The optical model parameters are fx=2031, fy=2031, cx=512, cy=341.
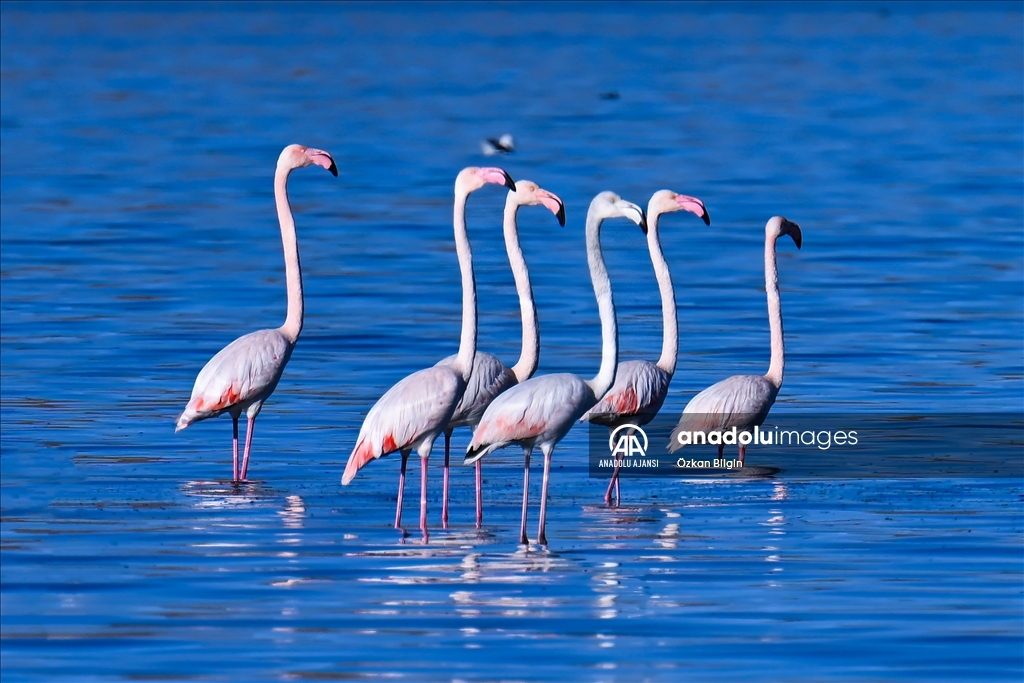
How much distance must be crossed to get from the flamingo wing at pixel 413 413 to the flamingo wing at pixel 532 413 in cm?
22

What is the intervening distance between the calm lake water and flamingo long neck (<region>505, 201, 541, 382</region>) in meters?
0.74

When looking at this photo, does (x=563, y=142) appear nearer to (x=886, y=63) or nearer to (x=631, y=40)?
(x=886, y=63)

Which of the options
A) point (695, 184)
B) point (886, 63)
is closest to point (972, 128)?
point (695, 184)

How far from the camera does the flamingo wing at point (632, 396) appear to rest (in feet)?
38.6

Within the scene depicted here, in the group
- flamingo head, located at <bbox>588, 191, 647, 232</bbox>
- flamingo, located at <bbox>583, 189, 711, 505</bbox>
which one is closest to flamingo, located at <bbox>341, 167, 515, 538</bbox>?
flamingo head, located at <bbox>588, 191, 647, 232</bbox>

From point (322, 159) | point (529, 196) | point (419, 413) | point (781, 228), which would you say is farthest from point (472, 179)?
point (781, 228)

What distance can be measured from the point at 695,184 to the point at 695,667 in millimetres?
23751

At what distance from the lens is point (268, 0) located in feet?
375

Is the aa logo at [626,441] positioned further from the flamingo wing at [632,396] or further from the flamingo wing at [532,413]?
the flamingo wing at [532,413]

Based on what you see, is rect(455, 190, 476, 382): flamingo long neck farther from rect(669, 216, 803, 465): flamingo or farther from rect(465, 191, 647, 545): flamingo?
rect(669, 216, 803, 465): flamingo

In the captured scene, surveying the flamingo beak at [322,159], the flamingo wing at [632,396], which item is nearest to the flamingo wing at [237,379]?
the flamingo beak at [322,159]

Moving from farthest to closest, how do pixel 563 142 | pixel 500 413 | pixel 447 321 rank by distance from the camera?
pixel 563 142, pixel 447 321, pixel 500 413

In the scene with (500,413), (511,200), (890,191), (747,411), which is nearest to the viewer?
(500,413)

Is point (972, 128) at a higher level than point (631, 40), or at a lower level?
lower
